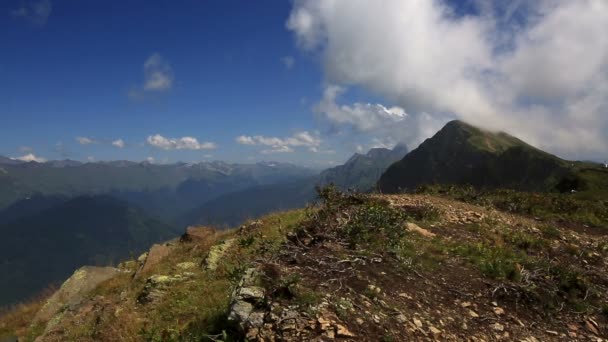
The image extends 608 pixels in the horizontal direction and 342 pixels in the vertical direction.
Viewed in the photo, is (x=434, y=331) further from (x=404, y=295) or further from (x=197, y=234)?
(x=197, y=234)

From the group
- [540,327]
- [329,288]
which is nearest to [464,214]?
[540,327]

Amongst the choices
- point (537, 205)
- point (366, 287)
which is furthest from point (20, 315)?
point (537, 205)

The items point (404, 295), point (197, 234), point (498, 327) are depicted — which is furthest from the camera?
point (197, 234)

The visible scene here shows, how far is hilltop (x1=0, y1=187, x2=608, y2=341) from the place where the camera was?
7.75m

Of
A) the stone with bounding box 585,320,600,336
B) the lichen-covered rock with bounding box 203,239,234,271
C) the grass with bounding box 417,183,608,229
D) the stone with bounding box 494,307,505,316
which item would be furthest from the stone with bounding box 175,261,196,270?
the grass with bounding box 417,183,608,229

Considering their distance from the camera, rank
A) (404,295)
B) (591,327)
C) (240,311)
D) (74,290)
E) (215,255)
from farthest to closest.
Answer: (74,290)
(215,255)
(591,327)
(404,295)
(240,311)

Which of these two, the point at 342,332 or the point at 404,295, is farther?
the point at 404,295

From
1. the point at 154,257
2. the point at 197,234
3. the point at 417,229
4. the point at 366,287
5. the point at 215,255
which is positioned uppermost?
the point at 417,229

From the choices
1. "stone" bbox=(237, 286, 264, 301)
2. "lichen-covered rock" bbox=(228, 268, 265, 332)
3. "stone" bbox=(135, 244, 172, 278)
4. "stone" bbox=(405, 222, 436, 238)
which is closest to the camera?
"lichen-covered rock" bbox=(228, 268, 265, 332)

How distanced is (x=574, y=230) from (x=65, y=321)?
21094mm

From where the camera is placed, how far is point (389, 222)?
13.6 m

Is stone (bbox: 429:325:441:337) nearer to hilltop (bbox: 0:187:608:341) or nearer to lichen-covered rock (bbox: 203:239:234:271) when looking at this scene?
hilltop (bbox: 0:187:608:341)

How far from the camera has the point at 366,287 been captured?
344 inches

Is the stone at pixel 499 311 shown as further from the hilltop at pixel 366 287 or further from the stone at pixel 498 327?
the stone at pixel 498 327
